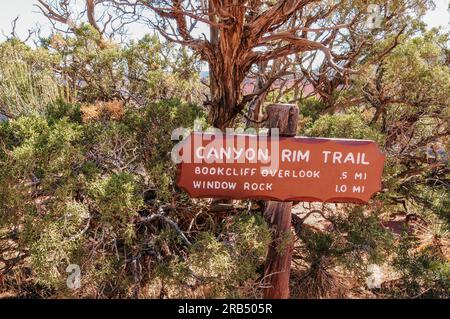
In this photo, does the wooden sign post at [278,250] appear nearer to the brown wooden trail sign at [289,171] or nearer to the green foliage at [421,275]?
the brown wooden trail sign at [289,171]

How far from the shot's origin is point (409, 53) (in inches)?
147

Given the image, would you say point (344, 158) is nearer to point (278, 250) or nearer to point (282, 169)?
point (282, 169)

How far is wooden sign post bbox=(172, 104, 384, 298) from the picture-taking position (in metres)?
2.42

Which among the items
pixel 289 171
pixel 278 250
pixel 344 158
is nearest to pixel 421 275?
pixel 278 250

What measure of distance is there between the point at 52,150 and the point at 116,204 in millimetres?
591

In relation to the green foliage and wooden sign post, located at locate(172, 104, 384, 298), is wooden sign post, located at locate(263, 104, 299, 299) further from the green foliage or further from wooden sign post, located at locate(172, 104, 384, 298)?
the green foliage

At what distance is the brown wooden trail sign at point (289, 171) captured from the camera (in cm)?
243

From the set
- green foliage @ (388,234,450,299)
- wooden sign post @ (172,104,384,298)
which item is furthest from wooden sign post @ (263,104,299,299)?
green foliage @ (388,234,450,299)

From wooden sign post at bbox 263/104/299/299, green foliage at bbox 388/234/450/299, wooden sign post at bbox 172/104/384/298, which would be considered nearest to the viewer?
wooden sign post at bbox 172/104/384/298

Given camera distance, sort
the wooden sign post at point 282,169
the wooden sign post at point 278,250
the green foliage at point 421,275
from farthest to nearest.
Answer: the green foliage at point 421,275 → the wooden sign post at point 278,250 → the wooden sign post at point 282,169

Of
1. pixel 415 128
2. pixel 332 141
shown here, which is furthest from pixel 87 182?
pixel 415 128

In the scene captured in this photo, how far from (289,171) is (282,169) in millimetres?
48

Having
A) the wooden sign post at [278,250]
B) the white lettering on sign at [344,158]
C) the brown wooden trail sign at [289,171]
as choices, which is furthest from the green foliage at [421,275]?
the white lettering on sign at [344,158]
